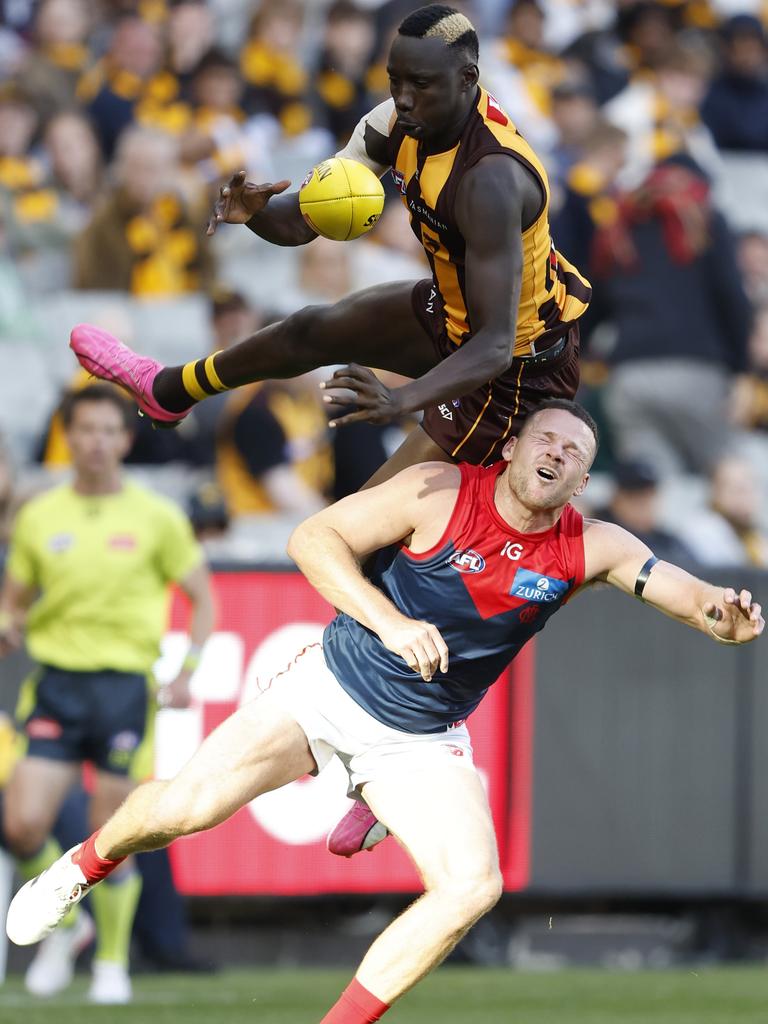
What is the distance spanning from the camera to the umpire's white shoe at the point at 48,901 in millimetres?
7129

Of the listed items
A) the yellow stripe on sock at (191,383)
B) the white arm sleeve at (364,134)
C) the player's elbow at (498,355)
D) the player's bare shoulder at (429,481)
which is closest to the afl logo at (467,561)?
the player's bare shoulder at (429,481)

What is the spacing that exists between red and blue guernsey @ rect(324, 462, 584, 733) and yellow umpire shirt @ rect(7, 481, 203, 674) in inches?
122

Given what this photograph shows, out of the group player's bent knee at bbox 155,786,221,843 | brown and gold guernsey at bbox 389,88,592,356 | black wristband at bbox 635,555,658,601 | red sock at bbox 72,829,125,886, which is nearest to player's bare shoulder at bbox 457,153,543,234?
brown and gold guernsey at bbox 389,88,592,356

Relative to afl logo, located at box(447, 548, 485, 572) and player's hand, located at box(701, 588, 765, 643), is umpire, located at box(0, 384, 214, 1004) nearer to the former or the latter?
afl logo, located at box(447, 548, 485, 572)

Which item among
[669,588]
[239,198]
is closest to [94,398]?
[239,198]

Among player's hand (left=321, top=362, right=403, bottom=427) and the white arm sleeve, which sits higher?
the white arm sleeve

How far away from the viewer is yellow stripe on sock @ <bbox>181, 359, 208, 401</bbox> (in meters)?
7.36

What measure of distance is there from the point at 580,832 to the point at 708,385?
318 centimetres

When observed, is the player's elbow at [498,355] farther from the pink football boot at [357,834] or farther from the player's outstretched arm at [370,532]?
the pink football boot at [357,834]

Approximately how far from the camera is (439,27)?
6152 millimetres

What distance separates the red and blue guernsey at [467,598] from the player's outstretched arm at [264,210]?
3.37 feet

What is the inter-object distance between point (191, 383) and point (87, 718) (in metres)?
2.92

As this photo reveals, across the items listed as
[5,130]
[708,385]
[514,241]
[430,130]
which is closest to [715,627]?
[514,241]

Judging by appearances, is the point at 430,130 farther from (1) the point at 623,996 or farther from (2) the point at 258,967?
(2) the point at 258,967
